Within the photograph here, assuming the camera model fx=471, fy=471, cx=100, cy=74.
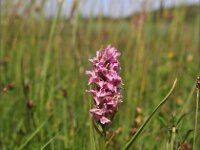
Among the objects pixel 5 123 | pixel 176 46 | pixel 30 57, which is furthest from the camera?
pixel 176 46

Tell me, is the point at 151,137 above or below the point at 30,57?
below

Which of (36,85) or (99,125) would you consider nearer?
(99,125)

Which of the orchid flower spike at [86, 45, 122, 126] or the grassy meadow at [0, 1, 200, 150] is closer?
the orchid flower spike at [86, 45, 122, 126]

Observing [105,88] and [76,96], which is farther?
[76,96]

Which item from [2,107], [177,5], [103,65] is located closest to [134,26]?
[177,5]

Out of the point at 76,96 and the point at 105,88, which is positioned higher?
the point at 105,88

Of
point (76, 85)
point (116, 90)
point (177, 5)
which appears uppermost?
point (177, 5)

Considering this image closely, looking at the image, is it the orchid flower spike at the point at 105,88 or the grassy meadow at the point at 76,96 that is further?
the grassy meadow at the point at 76,96

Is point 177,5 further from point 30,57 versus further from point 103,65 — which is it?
point 103,65
